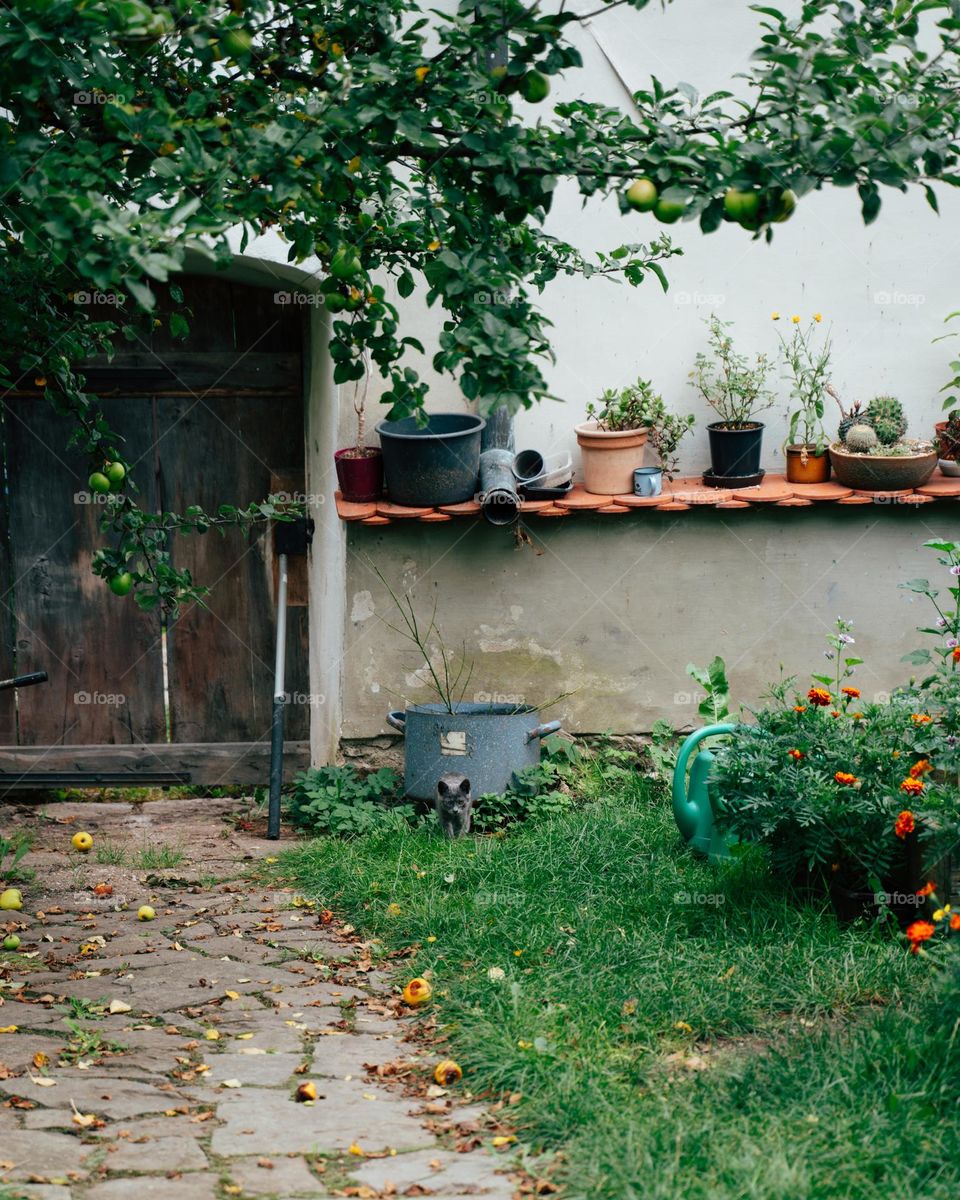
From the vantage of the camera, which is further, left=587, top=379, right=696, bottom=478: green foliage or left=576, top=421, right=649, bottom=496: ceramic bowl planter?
left=587, top=379, right=696, bottom=478: green foliage

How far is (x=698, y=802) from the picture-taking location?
189 inches

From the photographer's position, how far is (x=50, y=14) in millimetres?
2473

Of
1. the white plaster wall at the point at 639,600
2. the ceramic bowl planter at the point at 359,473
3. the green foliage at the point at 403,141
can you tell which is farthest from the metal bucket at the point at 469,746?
the green foliage at the point at 403,141

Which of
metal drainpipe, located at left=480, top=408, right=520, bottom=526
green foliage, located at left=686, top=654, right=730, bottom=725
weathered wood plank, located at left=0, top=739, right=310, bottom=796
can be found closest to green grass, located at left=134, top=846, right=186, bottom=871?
weathered wood plank, located at left=0, top=739, right=310, bottom=796

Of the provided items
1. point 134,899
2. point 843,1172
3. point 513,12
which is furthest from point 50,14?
point 134,899

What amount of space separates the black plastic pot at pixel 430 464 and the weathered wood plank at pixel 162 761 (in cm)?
152

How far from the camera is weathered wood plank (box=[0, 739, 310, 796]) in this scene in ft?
20.9

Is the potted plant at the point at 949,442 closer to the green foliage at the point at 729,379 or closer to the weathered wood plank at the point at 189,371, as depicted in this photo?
the green foliage at the point at 729,379

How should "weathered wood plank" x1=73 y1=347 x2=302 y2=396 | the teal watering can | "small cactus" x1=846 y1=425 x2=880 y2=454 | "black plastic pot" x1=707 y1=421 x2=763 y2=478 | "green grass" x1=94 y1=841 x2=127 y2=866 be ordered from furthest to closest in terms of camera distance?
"weathered wood plank" x1=73 y1=347 x2=302 y2=396, "black plastic pot" x1=707 y1=421 x2=763 y2=478, "small cactus" x1=846 y1=425 x2=880 y2=454, "green grass" x1=94 y1=841 x2=127 y2=866, the teal watering can

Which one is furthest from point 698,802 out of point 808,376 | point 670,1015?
point 808,376

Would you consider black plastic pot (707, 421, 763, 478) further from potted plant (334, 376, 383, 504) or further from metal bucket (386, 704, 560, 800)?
potted plant (334, 376, 383, 504)

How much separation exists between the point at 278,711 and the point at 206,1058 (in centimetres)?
255

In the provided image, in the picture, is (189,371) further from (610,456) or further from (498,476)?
(610,456)

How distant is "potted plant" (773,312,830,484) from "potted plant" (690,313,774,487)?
5.1 inches
